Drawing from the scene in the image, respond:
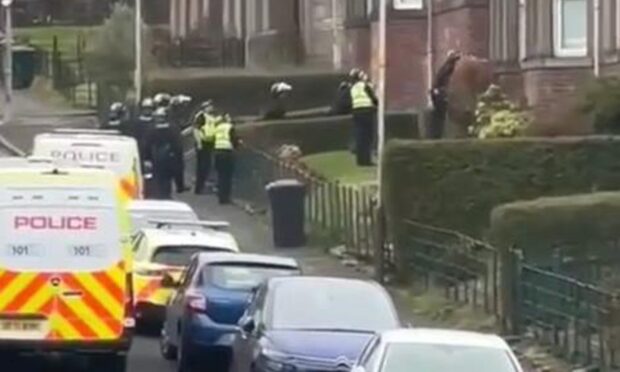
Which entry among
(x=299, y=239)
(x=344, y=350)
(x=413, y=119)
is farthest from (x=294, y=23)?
(x=344, y=350)

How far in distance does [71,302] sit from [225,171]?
22424 millimetres

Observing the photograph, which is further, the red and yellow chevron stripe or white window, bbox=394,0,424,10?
white window, bbox=394,0,424,10

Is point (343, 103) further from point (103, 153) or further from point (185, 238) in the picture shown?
point (185, 238)

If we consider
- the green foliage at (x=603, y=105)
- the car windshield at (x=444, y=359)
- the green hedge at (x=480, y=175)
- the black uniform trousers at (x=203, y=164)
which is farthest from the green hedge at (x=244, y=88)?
the car windshield at (x=444, y=359)

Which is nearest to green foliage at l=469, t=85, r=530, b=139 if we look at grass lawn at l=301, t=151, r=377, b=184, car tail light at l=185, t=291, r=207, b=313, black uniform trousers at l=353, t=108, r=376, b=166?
grass lawn at l=301, t=151, r=377, b=184

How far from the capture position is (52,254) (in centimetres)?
2472

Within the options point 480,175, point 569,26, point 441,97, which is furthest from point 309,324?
point 441,97

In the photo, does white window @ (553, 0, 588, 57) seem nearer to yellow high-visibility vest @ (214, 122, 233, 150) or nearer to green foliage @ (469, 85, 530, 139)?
green foliage @ (469, 85, 530, 139)

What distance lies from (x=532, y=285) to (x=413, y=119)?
2322 centimetres

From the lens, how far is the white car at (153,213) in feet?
110

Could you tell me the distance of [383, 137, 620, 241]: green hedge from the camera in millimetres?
34656

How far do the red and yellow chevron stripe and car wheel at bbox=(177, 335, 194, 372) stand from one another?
5.11ft

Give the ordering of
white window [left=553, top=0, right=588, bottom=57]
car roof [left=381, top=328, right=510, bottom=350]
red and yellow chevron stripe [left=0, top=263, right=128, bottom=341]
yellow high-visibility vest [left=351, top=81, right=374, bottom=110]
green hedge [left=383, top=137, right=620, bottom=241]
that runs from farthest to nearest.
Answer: yellow high-visibility vest [left=351, top=81, right=374, bottom=110] < white window [left=553, top=0, right=588, bottom=57] < green hedge [left=383, top=137, right=620, bottom=241] < red and yellow chevron stripe [left=0, top=263, right=128, bottom=341] < car roof [left=381, top=328, right=510, bottom=350]

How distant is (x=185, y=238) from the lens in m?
31.0
